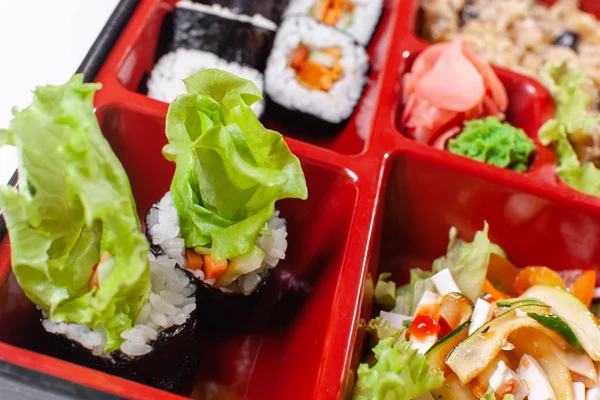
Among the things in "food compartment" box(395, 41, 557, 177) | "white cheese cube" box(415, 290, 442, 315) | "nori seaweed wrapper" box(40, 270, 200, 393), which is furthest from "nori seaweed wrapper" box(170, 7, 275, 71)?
"white cheese cube" box(415, 290, 442, 315)

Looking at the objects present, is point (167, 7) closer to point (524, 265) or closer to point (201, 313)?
point (201, 313)

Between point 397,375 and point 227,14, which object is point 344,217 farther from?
point 227,14

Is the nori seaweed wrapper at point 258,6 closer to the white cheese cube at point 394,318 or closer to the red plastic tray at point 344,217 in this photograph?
the red plastic tray at point 344,217

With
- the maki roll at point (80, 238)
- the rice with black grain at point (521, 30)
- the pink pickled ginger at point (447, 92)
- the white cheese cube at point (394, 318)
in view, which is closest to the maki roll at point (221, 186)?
the maki roll at point (80, 238)

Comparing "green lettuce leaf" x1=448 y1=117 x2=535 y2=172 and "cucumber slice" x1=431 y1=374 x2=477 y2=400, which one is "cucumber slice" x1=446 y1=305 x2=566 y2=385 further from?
"green lettuce leaf" x1=448 y1=117 x2=535 y2=172

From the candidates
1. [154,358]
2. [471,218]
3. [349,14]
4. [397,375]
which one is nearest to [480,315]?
[397,375]

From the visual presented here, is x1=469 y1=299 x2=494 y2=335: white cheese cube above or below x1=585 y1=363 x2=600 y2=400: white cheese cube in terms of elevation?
above

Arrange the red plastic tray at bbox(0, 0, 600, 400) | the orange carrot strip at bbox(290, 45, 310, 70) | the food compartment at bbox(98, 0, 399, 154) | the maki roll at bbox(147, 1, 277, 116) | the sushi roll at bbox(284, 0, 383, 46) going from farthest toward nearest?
1. the sushi roll at bbox(284, 0, 383, 46)
2. the orange carrot strip at bbox(290, 45, 310, 70)
3. the maki roll at bbox(147, 1, 277, 116)
4. the food compartment at bbox(98, 0, 399, 154)
5. the red plastic tray at bbox(0, 0, 600, 400)
